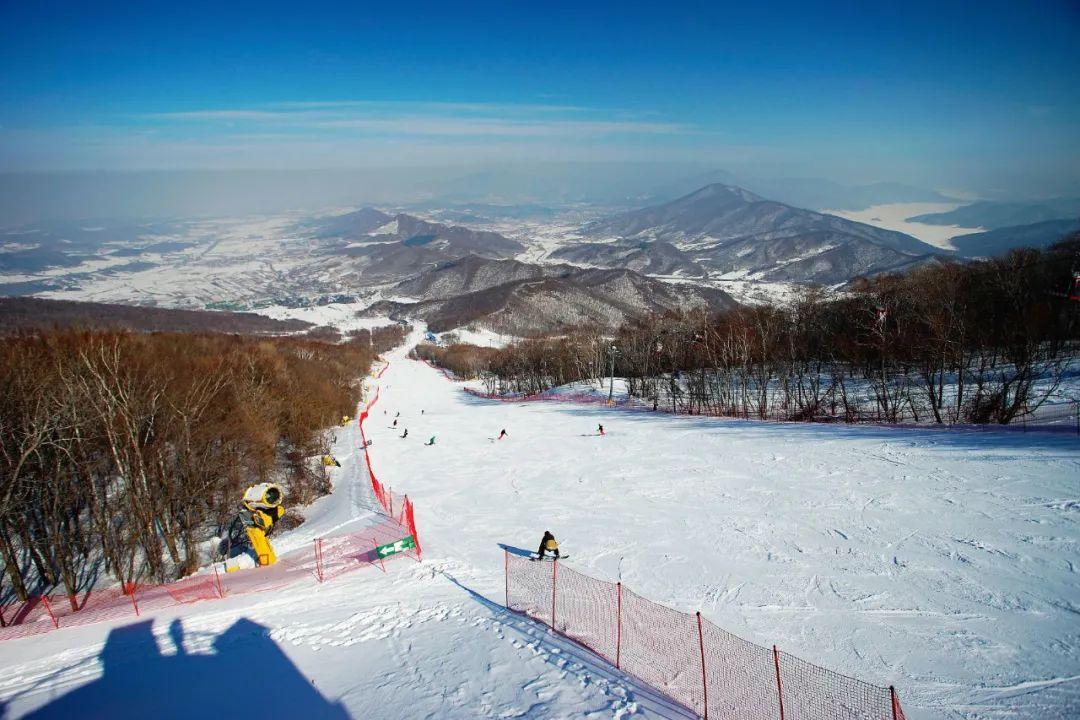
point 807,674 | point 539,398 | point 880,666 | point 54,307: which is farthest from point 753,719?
point 54,307

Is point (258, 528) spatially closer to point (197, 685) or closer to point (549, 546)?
point (197, 685)

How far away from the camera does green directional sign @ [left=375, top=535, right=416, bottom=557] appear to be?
18094 millimetres

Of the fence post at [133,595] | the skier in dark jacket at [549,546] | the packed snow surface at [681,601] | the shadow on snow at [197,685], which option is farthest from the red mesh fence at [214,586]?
the skier in dark jacket at [549,546]

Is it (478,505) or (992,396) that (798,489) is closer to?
(478,505)

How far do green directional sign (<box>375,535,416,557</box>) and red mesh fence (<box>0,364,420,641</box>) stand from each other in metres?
0.13

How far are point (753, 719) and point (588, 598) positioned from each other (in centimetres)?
554

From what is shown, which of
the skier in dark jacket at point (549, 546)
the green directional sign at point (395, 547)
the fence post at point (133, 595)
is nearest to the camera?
the fence post at point (133, 595)

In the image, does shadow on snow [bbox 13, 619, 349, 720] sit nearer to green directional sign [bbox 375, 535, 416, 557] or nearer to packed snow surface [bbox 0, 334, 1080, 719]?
packed snow surface [bbox 0, 334, 1080, 719]

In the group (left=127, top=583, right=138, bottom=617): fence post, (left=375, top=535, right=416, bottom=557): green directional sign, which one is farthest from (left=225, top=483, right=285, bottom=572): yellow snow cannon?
(left=375, top=535, right=416, bottom=557): green directional sign

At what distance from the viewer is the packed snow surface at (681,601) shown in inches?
399

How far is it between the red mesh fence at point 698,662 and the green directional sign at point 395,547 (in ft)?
17.8

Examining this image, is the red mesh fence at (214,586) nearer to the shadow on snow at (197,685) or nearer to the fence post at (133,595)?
the fence post at (133,595)

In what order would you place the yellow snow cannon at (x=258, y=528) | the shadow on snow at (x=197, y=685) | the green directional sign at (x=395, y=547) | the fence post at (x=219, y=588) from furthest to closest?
the yellow snow cannon at (x=258, y=528) → the green directional sign at (x=395, y=547) → the fence post at (x=219, y=588) → the shadow on snow at (x=197, y=685)

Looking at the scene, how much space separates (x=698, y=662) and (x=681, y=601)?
3.01 metres
